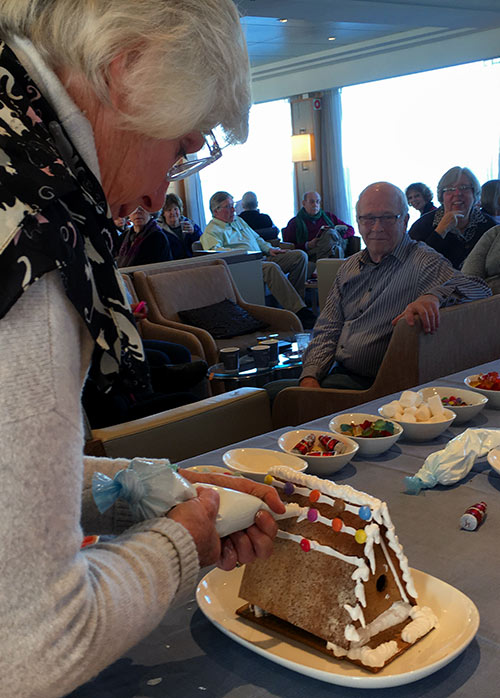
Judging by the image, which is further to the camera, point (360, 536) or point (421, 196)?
point (421, 196)

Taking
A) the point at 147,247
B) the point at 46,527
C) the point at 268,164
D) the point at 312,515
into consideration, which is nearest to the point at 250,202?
the point at 268,164

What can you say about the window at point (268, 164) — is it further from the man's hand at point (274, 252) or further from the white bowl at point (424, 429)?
the white bowl at point (424, 429)

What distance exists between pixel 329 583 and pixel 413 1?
738 centimetres

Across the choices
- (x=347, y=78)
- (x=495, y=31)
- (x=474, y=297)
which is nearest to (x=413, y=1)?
(x=495, y=31)

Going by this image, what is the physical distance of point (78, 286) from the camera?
0.65 m

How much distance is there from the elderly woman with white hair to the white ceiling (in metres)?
5.52

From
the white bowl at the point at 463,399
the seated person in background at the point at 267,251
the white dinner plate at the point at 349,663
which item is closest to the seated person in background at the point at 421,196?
the seated person in background at the point at 267,251

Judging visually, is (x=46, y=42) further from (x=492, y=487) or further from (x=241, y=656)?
(x=492, y=487)

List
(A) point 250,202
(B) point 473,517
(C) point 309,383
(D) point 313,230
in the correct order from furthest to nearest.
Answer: (A) point 250,202 → (D) point 313,230 → (C) point 309,383 → (B) point 473,517

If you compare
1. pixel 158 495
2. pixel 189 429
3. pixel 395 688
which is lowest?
pixel 189 429

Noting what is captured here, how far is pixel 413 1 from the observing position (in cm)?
703

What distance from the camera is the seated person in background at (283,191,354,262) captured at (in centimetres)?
894

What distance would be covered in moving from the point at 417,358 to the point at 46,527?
2.19m

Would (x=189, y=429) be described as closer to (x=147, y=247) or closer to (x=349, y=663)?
(x=349, y=663)
